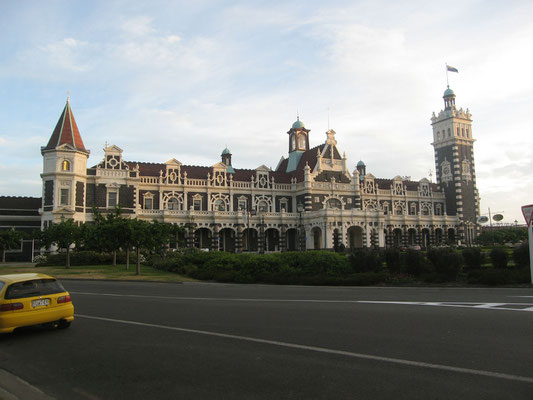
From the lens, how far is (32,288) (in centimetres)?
1001

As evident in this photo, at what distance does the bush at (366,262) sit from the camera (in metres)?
22.5

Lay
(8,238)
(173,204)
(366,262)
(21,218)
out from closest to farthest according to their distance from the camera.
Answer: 1. (366,262)
2. (8,238)
3. (21,218)
4. (173,204)

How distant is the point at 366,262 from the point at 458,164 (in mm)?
54770

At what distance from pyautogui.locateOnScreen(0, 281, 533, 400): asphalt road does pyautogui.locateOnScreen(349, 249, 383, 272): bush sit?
929 centimetres

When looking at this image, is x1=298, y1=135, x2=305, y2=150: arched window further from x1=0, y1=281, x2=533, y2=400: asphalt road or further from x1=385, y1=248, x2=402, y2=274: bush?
x1=0, y1=281, x2=533, y2=400: asphalt road

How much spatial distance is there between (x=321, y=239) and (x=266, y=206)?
28.5ft

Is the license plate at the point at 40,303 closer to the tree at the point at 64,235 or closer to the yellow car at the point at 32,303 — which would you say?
the yellow car at the point at 32,303

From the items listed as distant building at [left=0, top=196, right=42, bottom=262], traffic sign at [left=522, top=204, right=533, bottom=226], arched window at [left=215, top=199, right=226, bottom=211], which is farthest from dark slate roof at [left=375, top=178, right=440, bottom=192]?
traffic sign at [left=522, top=204, right=533, bottom=226]

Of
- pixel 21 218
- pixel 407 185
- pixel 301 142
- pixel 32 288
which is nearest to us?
pixel 32 288

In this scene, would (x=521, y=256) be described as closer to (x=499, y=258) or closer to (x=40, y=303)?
(x=499, y=258)

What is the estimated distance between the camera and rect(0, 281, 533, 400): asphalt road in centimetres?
598

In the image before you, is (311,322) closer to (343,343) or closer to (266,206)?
(343,343)

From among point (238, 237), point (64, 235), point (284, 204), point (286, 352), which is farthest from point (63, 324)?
point (284, 204)

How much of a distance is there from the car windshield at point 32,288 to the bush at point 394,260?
52.5 feet
